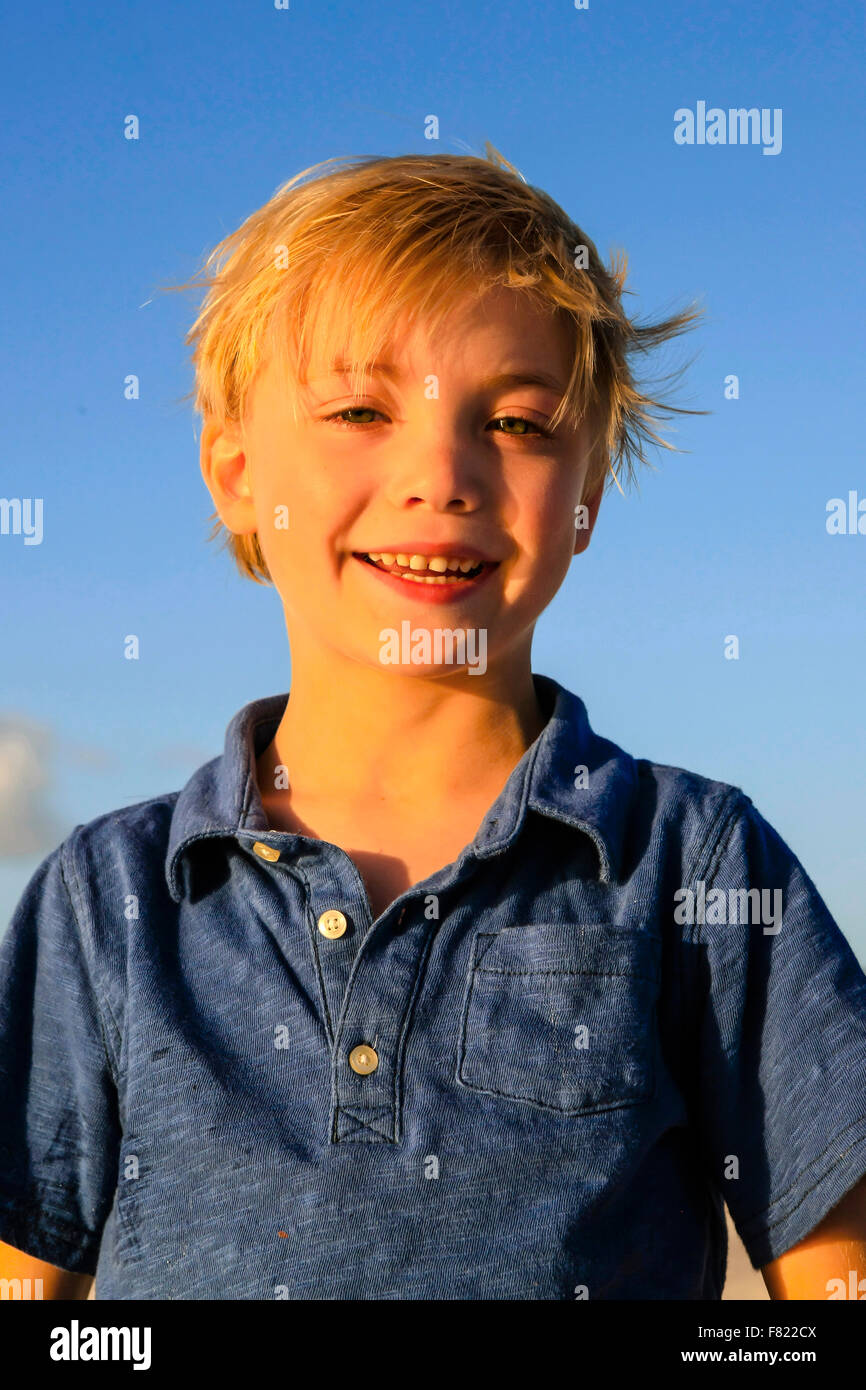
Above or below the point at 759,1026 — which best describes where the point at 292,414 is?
above

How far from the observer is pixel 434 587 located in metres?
2.05

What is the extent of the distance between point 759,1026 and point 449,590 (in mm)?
801

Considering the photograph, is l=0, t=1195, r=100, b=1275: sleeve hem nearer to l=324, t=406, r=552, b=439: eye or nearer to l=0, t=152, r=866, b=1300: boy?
l=0, t=152, r=866, b=1300: boy

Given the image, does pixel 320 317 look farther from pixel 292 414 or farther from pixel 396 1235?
pixel 396 1235

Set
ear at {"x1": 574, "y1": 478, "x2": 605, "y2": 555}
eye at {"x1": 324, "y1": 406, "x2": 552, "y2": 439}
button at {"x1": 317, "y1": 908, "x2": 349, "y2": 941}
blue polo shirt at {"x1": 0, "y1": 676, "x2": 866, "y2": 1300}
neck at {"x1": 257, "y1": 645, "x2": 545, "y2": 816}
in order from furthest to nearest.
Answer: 1. ear at {"x1": 574, "y1": 478, "x2": 605, "y2": 555}
2. neck at {"x1": 257, "y1": 645, "x2": 545, "y2": 816}
3. eye at {"x1": 324, "y1": 406, "x2": 552, "y2": 439}
4. button at {"x1": 317, "y1": 908, "x2": 349, "y2": 941}
5. blue polo shirt at {"x1": 0, "y1": 676, "x2": 866, "y2": 1300}

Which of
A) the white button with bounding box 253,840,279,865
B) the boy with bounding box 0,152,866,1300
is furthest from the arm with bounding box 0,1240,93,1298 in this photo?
the white button with bounding box 253,840,279,865

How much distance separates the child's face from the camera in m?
2.01

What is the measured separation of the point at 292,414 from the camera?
6.99 feet

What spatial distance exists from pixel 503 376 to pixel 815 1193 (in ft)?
4.16

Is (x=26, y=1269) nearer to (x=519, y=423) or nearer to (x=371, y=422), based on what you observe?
(x=371, y=422)

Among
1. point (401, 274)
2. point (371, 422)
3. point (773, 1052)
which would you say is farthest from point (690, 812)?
point (401, 274)

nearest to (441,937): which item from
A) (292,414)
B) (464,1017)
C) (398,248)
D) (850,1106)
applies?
(464,1017)

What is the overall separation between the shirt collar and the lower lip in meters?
0.29

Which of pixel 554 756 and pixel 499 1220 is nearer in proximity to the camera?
pixel 499 1220
